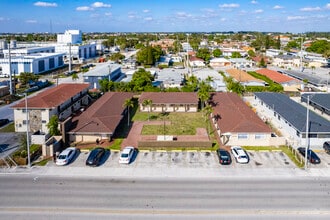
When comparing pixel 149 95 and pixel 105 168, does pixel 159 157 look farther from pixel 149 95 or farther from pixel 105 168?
pixel 149 95

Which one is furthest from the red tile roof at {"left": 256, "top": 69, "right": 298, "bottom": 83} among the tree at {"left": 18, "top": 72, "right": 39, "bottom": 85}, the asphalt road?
the tree at {"left": 18, "top": 72, "right": 39, "bottom": 85}

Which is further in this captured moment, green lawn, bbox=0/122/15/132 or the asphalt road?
green lawn, bbox=0/122/15/132

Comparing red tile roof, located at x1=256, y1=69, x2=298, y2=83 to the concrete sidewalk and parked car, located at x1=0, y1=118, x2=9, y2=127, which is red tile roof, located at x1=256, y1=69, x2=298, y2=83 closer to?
the concrete sidewalk

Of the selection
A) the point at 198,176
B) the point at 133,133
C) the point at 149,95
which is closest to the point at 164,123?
the point at 133,133

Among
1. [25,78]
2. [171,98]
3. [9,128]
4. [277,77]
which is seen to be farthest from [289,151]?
[25,78]

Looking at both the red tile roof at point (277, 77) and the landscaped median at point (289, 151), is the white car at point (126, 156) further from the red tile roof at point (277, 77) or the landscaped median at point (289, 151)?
the red tile roof at point (277, 77)
